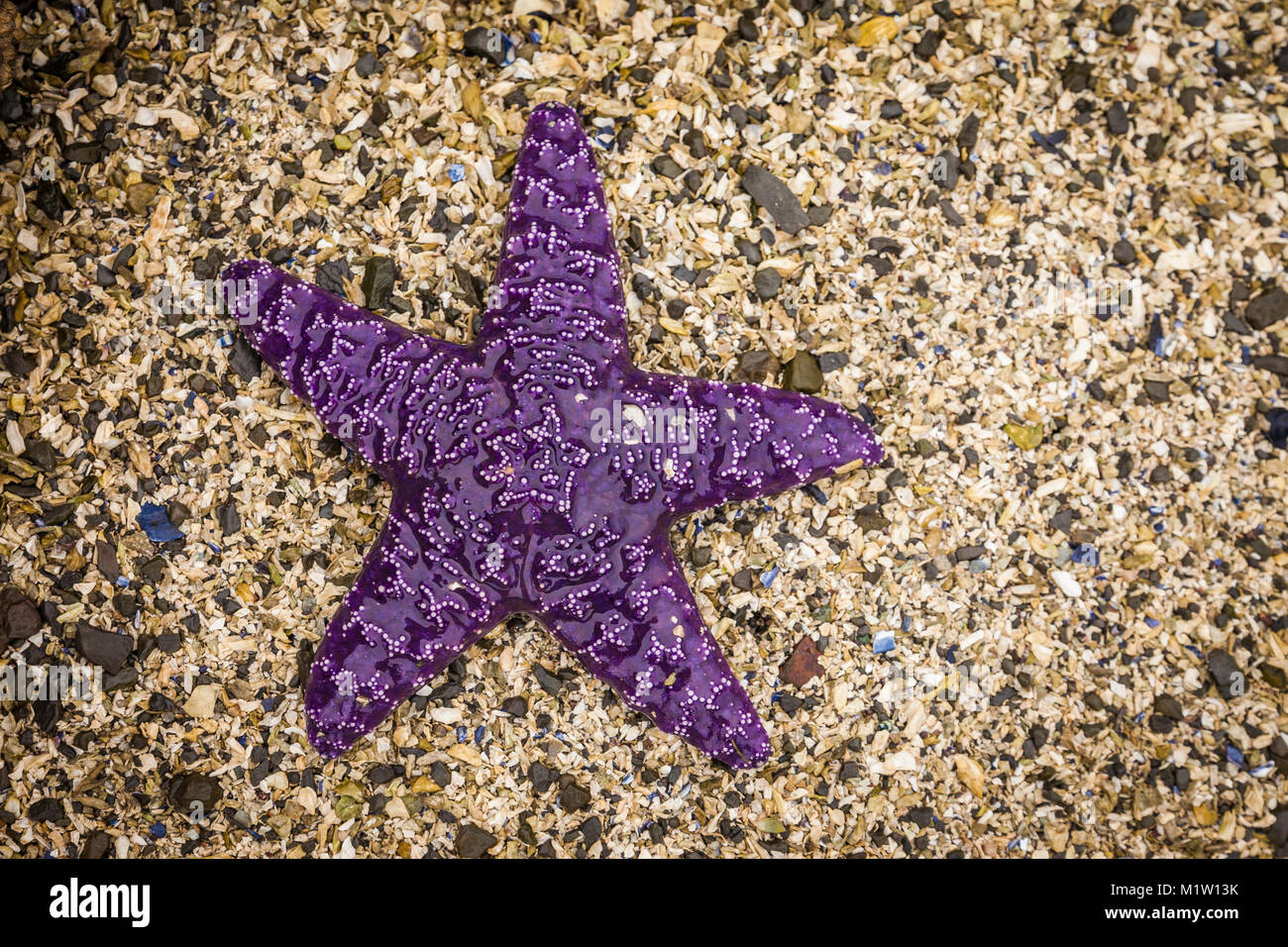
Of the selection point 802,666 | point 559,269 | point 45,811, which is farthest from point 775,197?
point 45,811

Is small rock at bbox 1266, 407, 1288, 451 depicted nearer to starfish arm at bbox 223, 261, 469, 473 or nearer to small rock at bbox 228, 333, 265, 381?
starfish arm at bbox 223, 261, 469, 473

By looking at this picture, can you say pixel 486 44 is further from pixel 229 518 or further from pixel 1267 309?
pixel 1267 309

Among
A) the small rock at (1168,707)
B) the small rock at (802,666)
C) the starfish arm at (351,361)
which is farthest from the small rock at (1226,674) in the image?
the starfish arm at (351,361)

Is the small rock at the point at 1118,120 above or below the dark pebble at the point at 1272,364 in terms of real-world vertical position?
above

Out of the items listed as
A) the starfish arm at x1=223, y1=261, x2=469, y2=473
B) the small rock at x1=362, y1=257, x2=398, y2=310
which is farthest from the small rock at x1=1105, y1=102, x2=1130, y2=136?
the small rock at x1=362, y1=257, x2=398, y2=310

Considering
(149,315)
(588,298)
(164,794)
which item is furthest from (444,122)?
(164,794)

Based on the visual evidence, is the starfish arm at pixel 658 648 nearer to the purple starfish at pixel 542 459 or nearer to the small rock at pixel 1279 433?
the purple starfish at pixel 542 459
